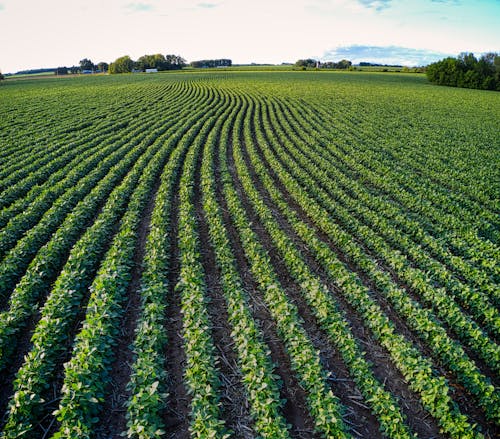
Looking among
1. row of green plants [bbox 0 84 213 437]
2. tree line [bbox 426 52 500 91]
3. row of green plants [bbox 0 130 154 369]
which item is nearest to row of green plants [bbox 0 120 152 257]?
row of green plants [bbox 0 130 154 369]

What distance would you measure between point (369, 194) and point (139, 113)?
95.0ft

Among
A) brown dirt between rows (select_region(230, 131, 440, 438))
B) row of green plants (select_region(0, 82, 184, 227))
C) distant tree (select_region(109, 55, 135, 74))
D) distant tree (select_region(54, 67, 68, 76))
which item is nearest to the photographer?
brown dirt between rows (select_region(230, 131, 440, 438))

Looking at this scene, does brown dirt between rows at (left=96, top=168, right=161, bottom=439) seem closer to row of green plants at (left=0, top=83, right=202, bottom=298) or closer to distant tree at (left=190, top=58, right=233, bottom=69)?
row of green plants at (left=0, top=83, right=202, bottom=298)

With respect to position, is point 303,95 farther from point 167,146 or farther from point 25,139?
point 25,139

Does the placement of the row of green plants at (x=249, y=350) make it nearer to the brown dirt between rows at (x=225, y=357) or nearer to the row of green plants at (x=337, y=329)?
the brown dirt between rows at (x=225, y=357)

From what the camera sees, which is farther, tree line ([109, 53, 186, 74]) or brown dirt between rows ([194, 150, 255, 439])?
tree line ([109, 53, 186, 74])

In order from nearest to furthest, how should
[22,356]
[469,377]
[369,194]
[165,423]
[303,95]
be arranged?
1. [165,423]
2. [469,377]
3. [22,356]
4. [369,194]
5. [303,95]

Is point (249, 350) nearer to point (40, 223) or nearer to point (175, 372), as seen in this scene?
point (175, 372)

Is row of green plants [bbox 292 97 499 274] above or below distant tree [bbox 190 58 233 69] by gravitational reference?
below

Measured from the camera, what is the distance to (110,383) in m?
7.00

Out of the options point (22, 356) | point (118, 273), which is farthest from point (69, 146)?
point (22, 356)

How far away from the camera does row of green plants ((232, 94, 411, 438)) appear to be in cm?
616

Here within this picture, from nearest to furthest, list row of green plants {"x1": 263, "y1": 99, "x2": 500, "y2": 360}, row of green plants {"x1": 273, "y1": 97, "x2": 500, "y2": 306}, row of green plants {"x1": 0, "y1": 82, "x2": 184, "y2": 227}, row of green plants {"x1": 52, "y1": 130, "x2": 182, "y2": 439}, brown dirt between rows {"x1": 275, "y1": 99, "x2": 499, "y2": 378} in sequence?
row of green plants {"x1": 52, "y1": 130, "x2": 182, "y2": 439}, brown dirt between rows {"x1": 275, "y1": 99, "x2": 499, "y2": 378}, row of green plants {"x1": 263, "y1": 99, "x2": 500, "y2": 360}, row of green plants {"x1": 273, "y1": 97, "x2": 500, "y2": 306}, row of green plants {"x1": 0, "y1": 82, "x2": 184, "y2": 227}

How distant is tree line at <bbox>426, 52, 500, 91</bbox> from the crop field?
239 feet
